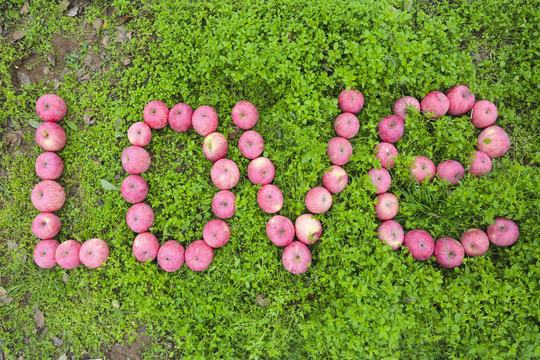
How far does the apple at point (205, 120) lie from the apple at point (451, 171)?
2795 millimetres

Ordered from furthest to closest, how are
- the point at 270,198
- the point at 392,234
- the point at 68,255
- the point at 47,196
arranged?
the point at 47,196
the point at 68,255
the point at 270,198
the point at 392,234

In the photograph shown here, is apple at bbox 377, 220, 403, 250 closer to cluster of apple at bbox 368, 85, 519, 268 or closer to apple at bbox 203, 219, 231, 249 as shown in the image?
cluster of apple at bbox 368, 85, 519, 268

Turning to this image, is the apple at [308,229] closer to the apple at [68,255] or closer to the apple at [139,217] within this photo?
the apple at [139,217]

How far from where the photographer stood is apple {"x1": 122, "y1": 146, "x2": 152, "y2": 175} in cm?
394

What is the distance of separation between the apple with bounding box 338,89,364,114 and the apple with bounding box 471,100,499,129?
1453 mm

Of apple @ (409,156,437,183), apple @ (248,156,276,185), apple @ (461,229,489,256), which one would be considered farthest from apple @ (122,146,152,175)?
apple @ (461,229,489,256)

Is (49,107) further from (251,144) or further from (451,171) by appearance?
(451,171)

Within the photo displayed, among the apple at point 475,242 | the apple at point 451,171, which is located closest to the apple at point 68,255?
the apple at point 451,171

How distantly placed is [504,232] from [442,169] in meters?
0.96

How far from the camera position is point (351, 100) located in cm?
385

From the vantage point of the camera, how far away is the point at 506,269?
348 cm

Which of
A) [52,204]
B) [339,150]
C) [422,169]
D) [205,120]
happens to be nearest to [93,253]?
[52,204]

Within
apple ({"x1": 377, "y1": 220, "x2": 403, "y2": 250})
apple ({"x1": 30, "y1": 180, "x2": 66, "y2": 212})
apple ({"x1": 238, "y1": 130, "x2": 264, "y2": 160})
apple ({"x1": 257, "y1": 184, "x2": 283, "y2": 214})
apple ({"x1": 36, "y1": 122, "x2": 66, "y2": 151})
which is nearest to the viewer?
apple ({"x1": 377, "y1": 220, "x2": 403, "y2": 250})

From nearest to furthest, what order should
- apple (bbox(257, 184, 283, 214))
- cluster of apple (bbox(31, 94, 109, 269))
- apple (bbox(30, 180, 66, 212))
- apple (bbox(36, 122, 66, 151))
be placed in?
1. apple (bbox(257, 184, 283, 214))
2. cluster of apple (bbox(31, 94, 109, 269))
3. apple (bbox(30, 180, 66, 212))
4. apple (bbox(36, 122, 66, 151))
